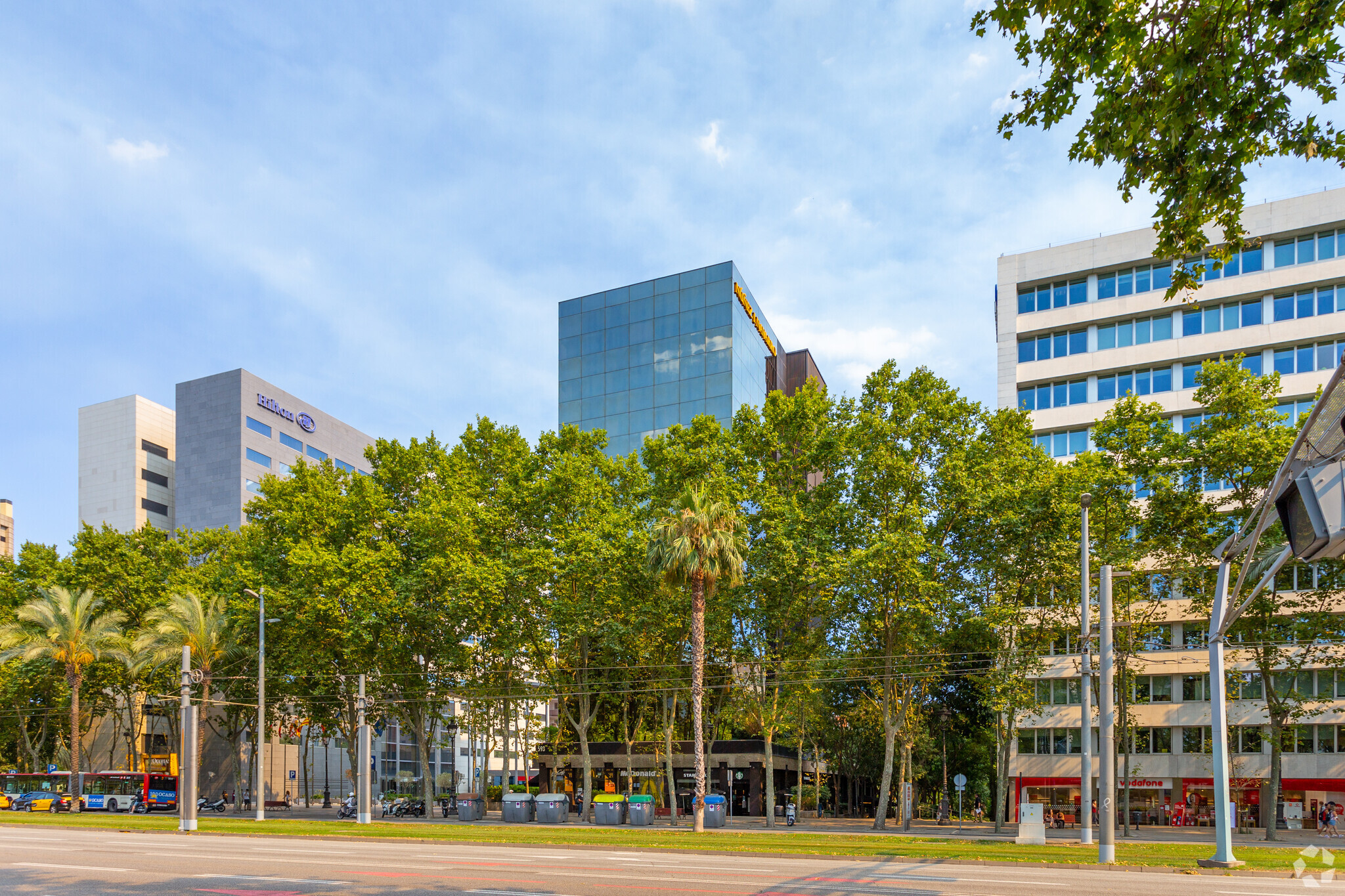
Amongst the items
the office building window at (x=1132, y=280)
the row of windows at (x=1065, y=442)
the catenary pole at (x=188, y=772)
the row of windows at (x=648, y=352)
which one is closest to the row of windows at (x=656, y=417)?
the row of windows at (x=648, y=352)

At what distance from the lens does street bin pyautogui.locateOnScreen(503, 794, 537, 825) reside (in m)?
45.4

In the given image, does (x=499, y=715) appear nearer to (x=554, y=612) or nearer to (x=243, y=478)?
(x=554, y=612)

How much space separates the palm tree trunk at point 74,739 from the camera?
51156 mm

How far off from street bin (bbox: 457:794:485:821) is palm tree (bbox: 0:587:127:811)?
2056cm

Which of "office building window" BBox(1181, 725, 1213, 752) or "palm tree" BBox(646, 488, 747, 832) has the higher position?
"palm tree" BBox(646, 488, 747, 832)

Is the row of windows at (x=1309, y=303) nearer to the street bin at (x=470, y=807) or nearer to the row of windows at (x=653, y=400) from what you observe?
the row of windows at (x=653, y=400)

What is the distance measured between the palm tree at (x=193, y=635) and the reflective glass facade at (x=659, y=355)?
28248mm

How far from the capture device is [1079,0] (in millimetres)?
7684

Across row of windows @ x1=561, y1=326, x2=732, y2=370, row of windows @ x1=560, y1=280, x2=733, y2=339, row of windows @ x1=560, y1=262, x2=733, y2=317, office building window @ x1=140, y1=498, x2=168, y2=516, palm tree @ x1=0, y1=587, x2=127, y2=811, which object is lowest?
palm tree @ x1=0, y1=587, x2=127, y2=811

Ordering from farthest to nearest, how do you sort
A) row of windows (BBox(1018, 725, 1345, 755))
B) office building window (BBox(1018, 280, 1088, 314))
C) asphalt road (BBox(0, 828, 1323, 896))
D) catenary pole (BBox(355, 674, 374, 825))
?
office building window (BBox(1018, 280, 1088, 314)), row of windows (BBox(1018, 725, 1345, 755)), catenary pole (BBox(355, 674, 374, 825)), asphalt road (BBox(0, 828, 1323, 896))

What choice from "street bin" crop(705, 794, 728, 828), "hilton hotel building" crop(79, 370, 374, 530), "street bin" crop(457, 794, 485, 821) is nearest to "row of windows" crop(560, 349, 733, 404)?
"hilton hotel building" crop(79, 370, 374, 530)

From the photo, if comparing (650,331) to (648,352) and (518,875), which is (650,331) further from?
(518,875)

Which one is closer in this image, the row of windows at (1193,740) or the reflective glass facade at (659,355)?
the row of windows at (1193,740)

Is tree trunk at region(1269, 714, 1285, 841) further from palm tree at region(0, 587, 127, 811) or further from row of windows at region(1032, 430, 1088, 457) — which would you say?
palm tree at region(0, 587, 127, 811)
